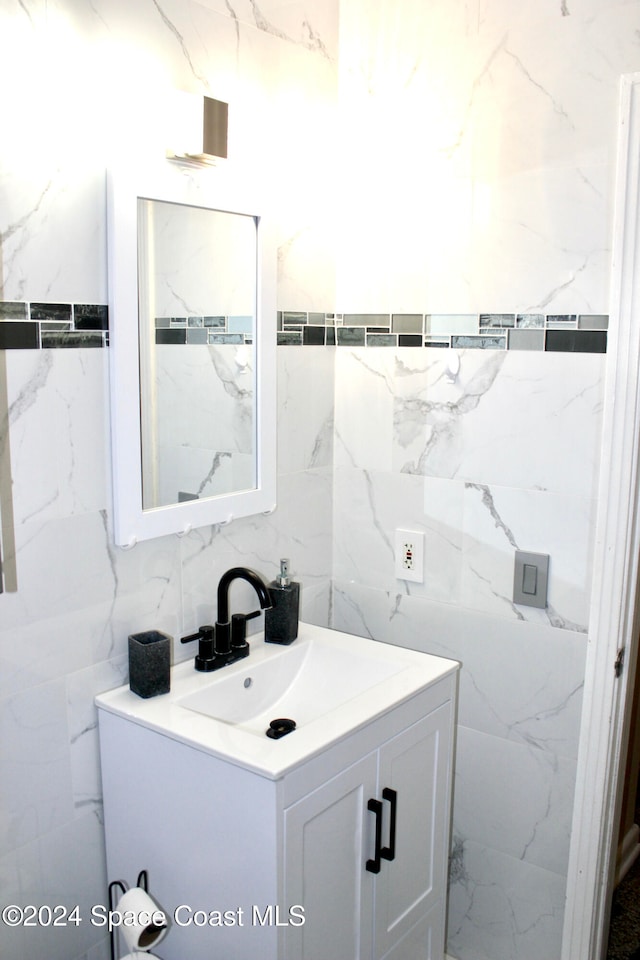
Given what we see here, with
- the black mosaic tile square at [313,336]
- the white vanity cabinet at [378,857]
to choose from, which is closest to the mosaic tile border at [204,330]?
the black mosaic tile square at [313,336]

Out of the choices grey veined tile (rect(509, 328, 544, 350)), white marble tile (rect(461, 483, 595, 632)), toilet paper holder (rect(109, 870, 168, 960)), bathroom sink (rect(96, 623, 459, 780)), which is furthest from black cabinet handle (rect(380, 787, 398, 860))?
grey veined tile (rect(509, 328, 544, 350))

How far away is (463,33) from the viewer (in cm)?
191

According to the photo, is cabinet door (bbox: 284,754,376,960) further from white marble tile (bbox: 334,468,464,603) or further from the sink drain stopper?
white marble tile (bbox: 334,468,464,603)

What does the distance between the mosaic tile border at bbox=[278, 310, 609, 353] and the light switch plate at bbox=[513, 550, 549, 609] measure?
487 millimetres

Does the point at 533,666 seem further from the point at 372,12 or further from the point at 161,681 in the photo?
the point at 372,12

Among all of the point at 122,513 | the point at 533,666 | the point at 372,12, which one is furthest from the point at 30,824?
the point at 372,12

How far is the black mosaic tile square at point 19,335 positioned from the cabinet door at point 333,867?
3.07 feet

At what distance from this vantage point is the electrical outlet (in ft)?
7.06

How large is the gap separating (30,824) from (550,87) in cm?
185

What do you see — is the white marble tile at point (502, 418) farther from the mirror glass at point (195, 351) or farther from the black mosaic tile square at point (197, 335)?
the black mosaic tile square at point (197, 335)

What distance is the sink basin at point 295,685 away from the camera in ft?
5.91

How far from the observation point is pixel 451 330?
2020 millimetres

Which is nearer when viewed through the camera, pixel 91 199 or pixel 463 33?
pixel 91 199

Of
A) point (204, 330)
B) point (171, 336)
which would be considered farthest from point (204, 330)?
point (171, 336)
